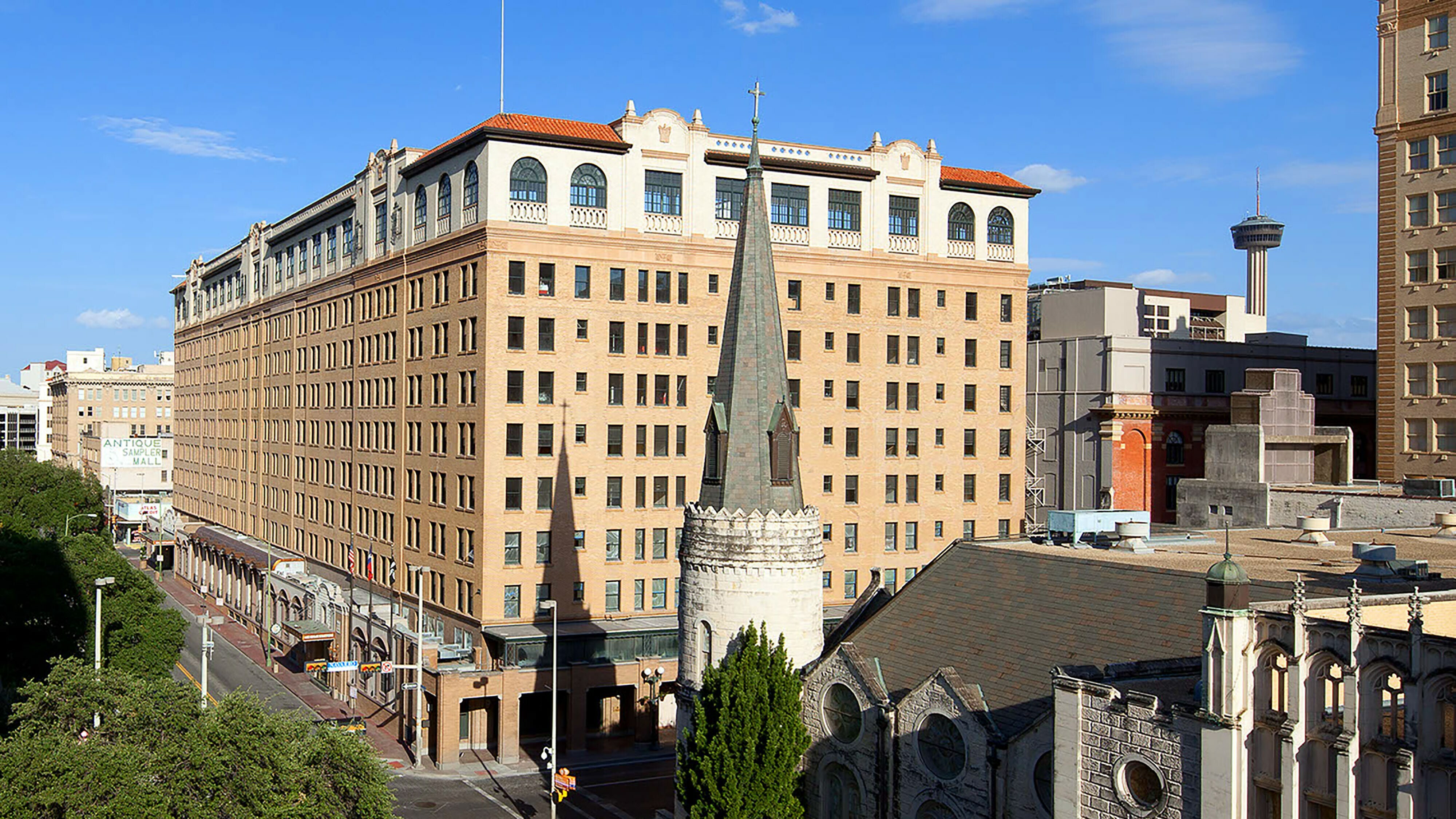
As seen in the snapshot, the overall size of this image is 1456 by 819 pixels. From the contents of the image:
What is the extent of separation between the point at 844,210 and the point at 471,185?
22.1m

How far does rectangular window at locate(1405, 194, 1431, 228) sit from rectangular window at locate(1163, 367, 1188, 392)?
796 inches

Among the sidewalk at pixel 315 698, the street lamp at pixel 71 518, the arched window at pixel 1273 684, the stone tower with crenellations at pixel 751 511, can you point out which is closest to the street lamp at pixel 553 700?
the sidewalk at pixel 315 698

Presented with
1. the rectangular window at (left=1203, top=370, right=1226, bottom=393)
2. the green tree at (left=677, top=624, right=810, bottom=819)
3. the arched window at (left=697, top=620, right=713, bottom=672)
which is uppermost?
the rectangular window at (left=1203, top=370, right=1226, bottom=393)

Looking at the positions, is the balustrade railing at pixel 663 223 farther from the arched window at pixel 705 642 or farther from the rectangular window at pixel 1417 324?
the rectangular window at pixel 1417 324

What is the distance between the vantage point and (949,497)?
260ft

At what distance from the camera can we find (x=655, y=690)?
6769cm

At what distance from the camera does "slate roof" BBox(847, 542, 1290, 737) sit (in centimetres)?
3556

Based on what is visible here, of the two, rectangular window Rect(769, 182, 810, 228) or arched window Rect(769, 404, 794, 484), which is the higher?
rectangular window Rect(769, 182, 810, 228)

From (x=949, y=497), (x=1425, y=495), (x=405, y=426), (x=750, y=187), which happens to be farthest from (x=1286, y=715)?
(x=405, y=426)

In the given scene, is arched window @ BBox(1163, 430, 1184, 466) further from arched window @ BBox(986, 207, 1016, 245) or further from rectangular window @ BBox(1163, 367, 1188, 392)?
arched window @ BBox(986, 207, 1016, 245)

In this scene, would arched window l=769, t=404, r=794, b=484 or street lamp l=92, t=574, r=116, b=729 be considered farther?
street lamp l=92, t=574, r=116, b=729

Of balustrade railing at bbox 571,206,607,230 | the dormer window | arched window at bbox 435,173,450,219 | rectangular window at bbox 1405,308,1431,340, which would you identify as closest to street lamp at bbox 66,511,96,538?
arched window at bbox 435,173,450,219

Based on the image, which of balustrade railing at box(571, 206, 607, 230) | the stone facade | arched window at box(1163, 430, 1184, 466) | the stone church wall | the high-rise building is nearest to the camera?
the stone church wall

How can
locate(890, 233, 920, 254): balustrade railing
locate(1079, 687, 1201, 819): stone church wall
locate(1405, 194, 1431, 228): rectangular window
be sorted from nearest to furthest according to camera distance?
locate(1079, 687, 1201, 819): stone church wall < locate(1405, 194, 1431, 228): rectangular window < locate(890, 233, 920, 254): balustrade railing
